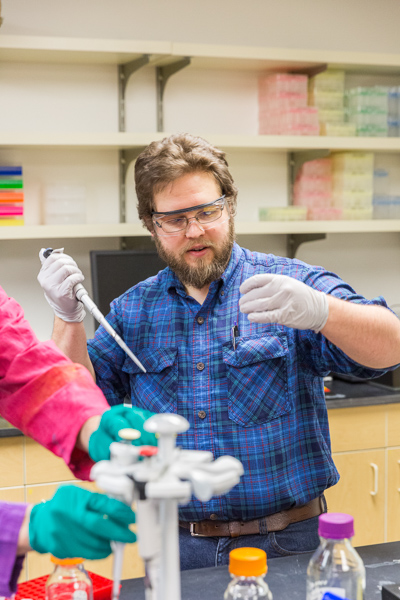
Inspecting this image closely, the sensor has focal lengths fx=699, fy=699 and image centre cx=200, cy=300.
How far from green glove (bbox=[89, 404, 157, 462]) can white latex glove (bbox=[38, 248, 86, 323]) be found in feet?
2.66

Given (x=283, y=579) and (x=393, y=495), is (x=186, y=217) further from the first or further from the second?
(x=393, y=495)

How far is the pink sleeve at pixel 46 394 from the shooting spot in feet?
3.62

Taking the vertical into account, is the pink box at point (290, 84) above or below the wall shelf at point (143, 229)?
above

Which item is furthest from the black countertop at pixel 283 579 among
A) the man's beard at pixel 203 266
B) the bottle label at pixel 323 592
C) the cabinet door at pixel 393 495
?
the cabinet door at pixel 393 495

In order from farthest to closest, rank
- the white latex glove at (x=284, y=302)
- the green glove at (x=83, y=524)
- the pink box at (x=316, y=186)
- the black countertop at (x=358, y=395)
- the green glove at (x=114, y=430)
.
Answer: the pink box at (x=316, y=186), the black countertop at (x=358, y=395), the white latex glove at (x=284, y=302), the green glove at (x=114, y=430), the green glove at (x=83, y=524)

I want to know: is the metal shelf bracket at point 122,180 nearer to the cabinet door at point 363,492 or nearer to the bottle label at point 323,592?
the cabinet door at point 363,492

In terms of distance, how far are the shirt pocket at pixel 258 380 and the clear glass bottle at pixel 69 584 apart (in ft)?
2.11

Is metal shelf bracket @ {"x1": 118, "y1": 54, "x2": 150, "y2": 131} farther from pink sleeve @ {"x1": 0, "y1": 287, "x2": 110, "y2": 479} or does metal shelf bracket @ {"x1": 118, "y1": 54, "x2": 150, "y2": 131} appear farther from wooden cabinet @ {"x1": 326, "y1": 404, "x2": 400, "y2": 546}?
pink sleeve @ {"x1": 0, "y1": 287, "x2": 110, "y2": 479}

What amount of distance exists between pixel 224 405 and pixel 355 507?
142cm

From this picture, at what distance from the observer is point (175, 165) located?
1.71m

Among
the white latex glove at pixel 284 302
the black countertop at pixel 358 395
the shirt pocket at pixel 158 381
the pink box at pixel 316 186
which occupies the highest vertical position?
the pink box at pixel 316 186

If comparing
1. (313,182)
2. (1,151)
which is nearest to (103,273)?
(1,151)

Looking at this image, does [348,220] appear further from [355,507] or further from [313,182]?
[355,507]

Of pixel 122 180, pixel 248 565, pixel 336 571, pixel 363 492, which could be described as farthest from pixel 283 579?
pixel 122 180
